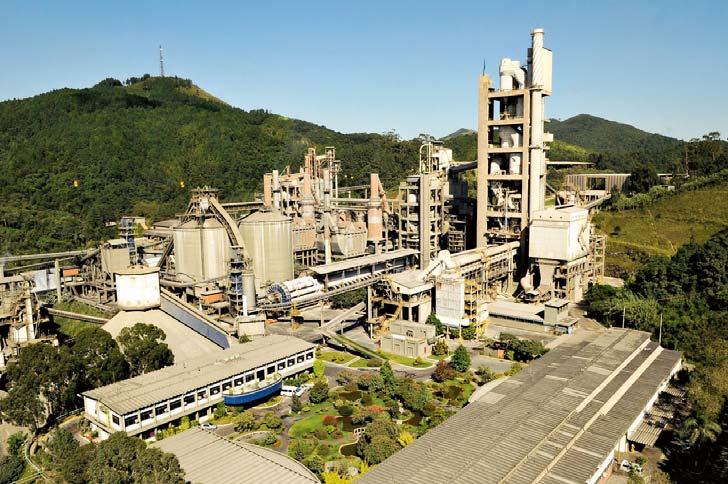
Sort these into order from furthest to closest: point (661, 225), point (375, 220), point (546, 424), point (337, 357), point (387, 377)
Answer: point (661, 225), point (375, 220), point (337, 357), point (387, 377), point (546, 424)

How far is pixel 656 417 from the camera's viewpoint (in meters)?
38.2

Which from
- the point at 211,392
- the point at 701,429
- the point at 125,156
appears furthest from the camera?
the point at 125,156

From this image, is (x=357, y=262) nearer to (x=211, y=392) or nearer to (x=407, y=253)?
(x=407, y=253)

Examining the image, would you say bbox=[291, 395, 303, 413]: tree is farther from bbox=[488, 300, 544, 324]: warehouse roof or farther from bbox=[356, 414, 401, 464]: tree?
bbox=[488, 300, 544, 324]: warehouse roof

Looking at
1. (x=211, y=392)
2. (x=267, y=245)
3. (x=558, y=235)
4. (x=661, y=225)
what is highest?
(x=558, y=235)

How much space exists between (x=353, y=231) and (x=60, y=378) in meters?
50.8

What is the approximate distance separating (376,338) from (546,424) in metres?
25.1

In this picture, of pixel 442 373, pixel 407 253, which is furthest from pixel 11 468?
pixel 407 253

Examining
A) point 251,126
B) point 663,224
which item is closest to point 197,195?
point 663,224

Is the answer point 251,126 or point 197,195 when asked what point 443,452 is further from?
point 251,126

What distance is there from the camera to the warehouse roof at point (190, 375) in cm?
3659

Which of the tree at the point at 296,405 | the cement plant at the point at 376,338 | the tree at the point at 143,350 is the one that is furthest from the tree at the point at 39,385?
the tree at the point at 296,405

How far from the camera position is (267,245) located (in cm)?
6925

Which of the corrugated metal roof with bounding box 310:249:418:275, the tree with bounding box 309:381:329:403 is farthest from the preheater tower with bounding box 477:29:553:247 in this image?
the tree with bounding box 309:381:329:403
